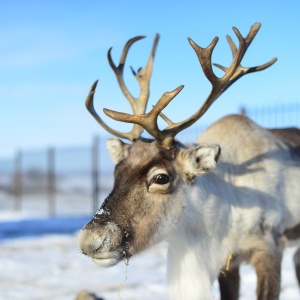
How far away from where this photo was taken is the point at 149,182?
3.13 metres

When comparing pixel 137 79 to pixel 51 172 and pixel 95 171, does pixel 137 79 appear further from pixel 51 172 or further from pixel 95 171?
pixel 51 172

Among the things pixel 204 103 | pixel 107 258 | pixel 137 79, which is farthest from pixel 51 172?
pixel 107 258

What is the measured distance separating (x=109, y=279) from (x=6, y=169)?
19833mm

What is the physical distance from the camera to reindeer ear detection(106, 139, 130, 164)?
349 cm

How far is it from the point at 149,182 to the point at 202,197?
1.74 feet

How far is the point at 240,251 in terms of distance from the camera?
371cm

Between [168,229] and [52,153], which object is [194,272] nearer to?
[168,229]

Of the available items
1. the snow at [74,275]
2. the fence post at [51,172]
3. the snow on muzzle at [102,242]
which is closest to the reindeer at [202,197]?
the snow on muzzle at [102,242]

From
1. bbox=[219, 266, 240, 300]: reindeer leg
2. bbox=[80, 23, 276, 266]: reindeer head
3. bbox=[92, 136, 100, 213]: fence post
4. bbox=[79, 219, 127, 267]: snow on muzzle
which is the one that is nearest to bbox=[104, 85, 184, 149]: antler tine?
bbox=[80, 23, 276, 266]: reindeer head

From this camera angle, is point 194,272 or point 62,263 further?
point 62,263

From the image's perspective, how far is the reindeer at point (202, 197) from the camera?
10.0ft

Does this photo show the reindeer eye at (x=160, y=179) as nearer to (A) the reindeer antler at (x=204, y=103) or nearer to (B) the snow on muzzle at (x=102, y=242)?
(A) the reindeer antler at (x=204, y=103)

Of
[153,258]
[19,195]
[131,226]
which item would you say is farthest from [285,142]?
[19,195]

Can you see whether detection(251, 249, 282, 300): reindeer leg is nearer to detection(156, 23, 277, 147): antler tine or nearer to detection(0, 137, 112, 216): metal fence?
detection(156, 23, 277, 147): antler tine
